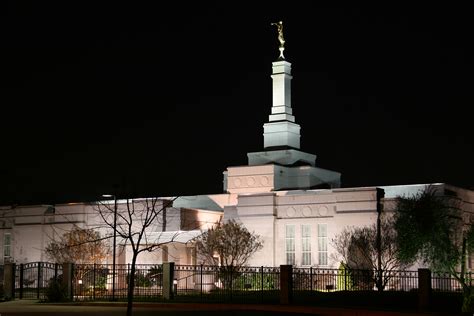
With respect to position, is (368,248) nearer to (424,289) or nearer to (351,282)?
(351,282)

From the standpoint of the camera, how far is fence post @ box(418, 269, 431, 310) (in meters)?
30.8

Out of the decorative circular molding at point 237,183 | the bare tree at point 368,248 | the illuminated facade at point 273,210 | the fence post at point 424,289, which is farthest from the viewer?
the decorative circular molding at point 237,183

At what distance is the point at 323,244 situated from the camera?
51.0 m

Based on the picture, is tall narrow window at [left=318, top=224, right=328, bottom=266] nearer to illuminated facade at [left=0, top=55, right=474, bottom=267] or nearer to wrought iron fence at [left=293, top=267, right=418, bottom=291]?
illuminated facade at [left=0, top=55, right=474, bottom=267]

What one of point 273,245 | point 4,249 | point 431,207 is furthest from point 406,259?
point 4,249

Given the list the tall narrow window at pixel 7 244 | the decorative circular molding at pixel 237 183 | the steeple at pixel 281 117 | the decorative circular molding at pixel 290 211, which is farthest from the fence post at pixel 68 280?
the tall narrow window at pixel 7 244

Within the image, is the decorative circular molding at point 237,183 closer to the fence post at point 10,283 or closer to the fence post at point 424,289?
the fence post at point 10,283

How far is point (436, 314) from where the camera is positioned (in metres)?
28.7

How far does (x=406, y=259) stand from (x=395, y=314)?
1628cm

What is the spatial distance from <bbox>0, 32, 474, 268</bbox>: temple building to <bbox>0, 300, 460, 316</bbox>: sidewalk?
18473mm

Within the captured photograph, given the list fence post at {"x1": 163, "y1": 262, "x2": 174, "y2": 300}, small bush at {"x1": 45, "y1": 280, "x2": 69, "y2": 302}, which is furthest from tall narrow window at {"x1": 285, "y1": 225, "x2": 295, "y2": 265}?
small bush at {"x1": 45, "y1": 280, "x2": 69, "y2": 302}

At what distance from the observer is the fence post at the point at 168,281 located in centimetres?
3509

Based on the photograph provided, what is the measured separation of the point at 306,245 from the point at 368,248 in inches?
225

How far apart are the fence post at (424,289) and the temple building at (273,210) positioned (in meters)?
18.1
